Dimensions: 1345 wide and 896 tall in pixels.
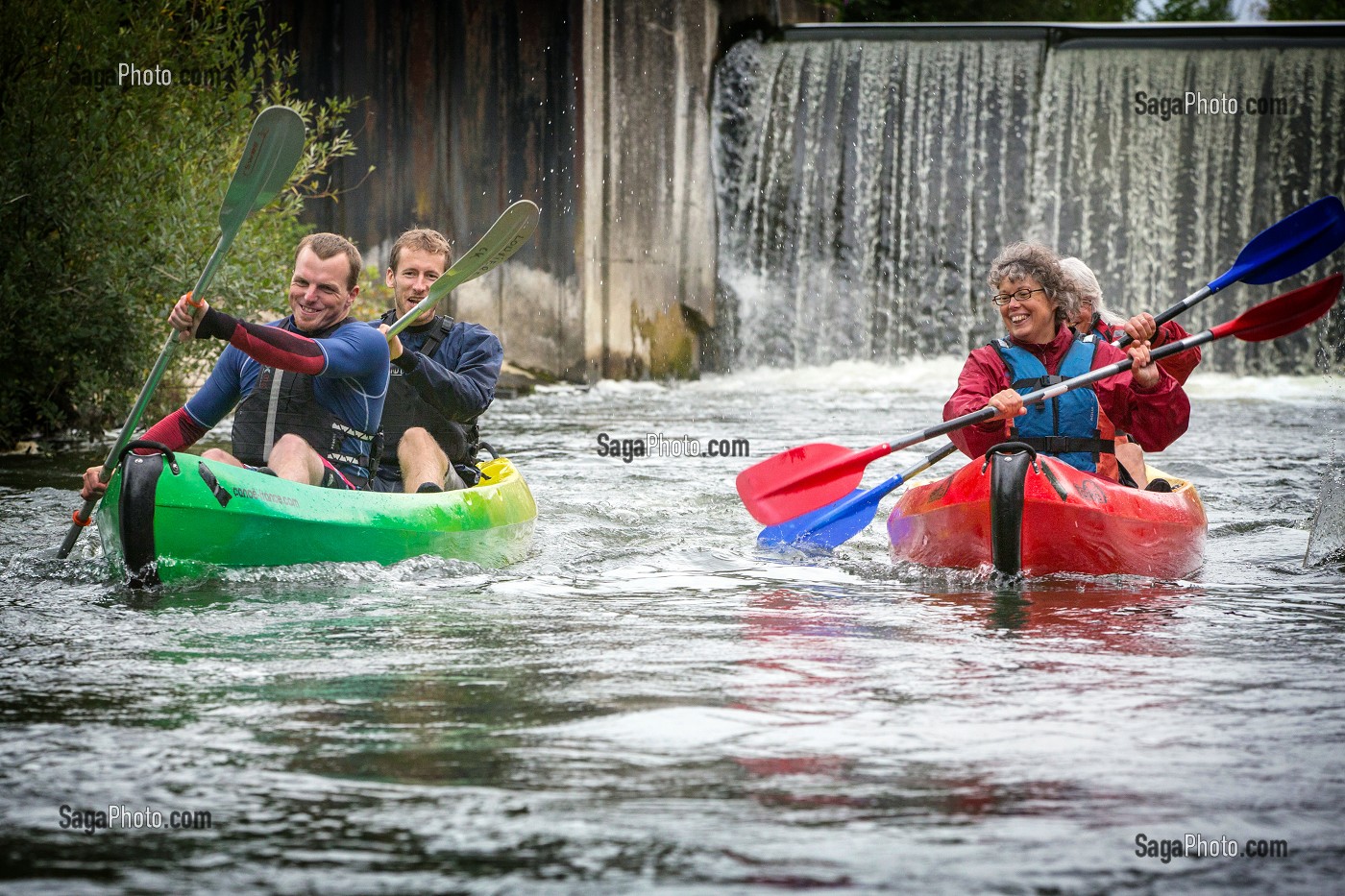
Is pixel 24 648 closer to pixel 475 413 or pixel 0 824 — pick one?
pixel 0 824

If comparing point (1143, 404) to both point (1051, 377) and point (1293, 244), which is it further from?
point (1293, 244)

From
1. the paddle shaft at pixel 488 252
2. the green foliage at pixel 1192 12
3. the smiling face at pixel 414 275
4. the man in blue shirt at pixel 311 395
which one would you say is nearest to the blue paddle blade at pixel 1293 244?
the paddle shaft at pixel 488 252

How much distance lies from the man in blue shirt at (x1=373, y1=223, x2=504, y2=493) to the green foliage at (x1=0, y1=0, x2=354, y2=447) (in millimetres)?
3075

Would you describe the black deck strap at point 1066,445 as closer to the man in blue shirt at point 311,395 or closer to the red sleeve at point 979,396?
the red sleeve at point 979,396

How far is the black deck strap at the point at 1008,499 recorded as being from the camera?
479 centimetres

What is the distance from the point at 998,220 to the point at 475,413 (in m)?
9.91

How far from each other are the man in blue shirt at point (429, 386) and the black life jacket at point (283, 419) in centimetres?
26

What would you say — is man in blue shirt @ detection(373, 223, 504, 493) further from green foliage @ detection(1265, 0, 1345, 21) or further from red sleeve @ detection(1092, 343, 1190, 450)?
green foliage @ detection(1265, 0, 1345, 21)

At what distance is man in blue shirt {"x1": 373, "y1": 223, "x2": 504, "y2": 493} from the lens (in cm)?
532

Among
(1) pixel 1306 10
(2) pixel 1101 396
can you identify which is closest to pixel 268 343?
(2) pixel 1101 396

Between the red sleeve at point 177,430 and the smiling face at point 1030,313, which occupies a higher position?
the smiling face at point 1030,313

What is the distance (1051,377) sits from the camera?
5.16 metres

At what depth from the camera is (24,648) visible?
3.81 m

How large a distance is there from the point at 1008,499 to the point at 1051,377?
0.56 meters
